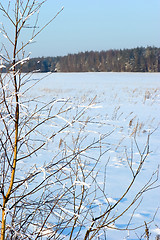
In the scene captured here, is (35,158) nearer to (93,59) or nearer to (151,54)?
(151,54)

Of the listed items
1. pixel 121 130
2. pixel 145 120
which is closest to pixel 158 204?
pixel 121 130

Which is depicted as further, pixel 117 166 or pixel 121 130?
pixel 121 130

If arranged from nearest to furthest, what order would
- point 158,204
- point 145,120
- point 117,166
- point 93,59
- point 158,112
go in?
point 158,204
point 117,166
point 145,120
point 158,112
point 93,59

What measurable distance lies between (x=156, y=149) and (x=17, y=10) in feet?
13.7

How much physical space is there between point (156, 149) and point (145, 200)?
6.70 feet

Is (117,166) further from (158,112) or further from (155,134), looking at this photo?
(158,112)

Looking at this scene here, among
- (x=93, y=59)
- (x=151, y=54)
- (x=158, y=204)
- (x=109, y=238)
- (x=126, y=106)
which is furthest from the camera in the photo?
(x=93, y=59)

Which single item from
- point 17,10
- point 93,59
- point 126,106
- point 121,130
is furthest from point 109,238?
point 93,59

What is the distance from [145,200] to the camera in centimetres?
283

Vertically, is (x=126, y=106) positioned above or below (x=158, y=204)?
above

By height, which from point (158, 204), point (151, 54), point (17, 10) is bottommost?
point (158, 204)

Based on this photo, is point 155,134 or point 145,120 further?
point 145,120

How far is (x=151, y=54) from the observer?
5681 centimetres

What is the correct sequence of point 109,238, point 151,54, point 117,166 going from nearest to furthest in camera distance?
point 109,238
point 117,166
point 151,54
